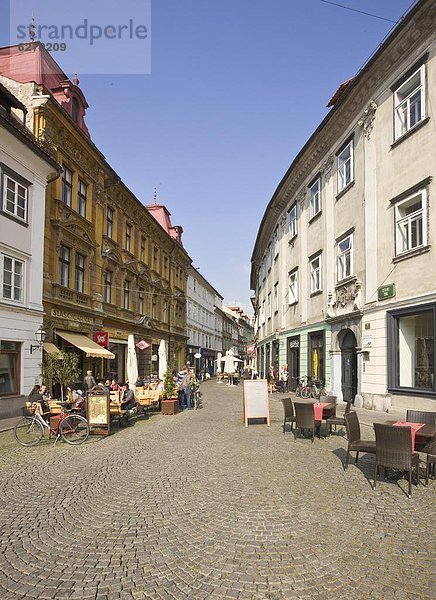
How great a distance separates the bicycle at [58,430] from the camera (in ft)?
35.1

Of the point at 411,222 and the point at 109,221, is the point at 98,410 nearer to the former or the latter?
the point at 411,222

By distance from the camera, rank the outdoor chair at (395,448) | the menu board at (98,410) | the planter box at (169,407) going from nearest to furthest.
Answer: the outdoor chair at (395,448) < the menu board at (98,410) < the planter box at (169,407)

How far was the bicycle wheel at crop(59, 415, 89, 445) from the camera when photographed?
35.0 ft

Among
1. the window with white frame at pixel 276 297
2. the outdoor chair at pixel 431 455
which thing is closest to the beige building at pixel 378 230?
the outdoor chair at pixel 431 455

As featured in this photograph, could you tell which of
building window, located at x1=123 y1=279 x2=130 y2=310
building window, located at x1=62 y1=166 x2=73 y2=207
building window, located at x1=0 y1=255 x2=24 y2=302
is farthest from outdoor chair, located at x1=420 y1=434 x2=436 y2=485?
building window, located at x1=123 y1=279 x2=130 y2=310

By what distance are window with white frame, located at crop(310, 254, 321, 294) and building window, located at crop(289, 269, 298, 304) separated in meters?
2.79

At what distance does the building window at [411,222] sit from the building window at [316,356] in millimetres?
7949

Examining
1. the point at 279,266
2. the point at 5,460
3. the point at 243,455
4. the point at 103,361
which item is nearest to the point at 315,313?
the point at 279,266

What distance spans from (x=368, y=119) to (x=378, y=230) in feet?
14.5

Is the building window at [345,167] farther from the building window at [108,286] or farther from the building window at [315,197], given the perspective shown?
the building window at [108,286]

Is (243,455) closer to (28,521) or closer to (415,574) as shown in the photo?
(28,521)

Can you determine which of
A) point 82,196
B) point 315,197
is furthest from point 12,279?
point 315,197

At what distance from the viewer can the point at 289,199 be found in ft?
95.4

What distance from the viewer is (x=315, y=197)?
77.0ft
